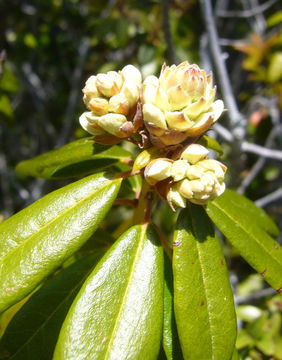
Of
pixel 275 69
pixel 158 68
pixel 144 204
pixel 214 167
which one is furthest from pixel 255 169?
pixel 214 167

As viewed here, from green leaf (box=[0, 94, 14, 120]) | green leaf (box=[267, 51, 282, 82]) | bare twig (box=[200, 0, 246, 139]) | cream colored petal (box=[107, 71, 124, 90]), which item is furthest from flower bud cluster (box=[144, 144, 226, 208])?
green leaf (box=[267, 51, 282, 82])

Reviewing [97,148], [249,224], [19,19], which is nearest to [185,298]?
[249,224]

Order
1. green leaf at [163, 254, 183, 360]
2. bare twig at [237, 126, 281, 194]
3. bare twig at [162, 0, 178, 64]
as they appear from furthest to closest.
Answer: bare twig at [237, 126, 281, 194] → bare twig at [162, 0, 178, 64] → green leaf at [163, 254, 183, 360]

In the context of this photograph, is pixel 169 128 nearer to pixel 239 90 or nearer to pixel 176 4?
pixel 176 4

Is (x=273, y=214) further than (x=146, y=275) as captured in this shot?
Yes

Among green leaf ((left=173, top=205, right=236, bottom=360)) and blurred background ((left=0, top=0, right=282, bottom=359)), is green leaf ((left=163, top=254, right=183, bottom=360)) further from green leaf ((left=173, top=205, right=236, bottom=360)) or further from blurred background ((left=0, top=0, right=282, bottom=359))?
blurred background ((left=0, top=0, right=282, bottom=359))

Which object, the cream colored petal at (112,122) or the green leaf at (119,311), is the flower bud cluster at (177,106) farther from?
the green leaf at (119,311)
